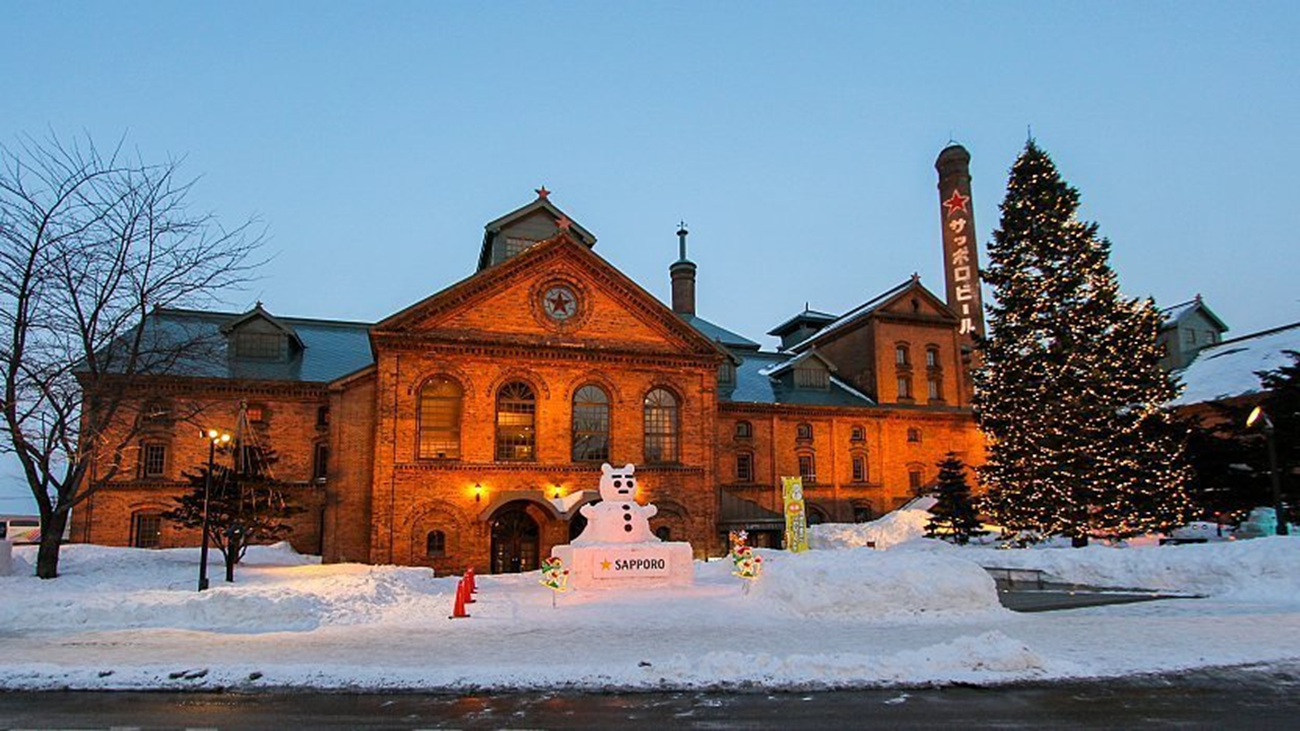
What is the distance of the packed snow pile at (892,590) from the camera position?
14.4m

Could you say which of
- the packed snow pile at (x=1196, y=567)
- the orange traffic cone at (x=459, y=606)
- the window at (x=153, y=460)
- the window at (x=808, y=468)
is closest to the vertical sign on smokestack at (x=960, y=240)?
the window at (x=808, y=468)

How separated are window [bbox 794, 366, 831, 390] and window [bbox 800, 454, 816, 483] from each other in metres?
4.12

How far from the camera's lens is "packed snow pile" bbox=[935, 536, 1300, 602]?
51.2 ft

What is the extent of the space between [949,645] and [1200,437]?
89.0 ft

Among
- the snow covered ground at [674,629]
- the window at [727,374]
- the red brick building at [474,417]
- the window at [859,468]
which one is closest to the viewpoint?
the snow covered ground at [674,629]

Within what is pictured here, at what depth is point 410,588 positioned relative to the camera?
19.4m

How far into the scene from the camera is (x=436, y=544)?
26.1 m

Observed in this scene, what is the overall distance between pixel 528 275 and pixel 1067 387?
1930cm

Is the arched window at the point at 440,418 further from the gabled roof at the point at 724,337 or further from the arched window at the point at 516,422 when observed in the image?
the gabled roof at the point at 724,337

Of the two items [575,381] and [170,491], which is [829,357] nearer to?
[575,381]

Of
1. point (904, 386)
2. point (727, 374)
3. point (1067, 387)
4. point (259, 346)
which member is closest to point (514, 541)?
point (259, 346)

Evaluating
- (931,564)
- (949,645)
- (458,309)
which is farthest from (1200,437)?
(458,309)

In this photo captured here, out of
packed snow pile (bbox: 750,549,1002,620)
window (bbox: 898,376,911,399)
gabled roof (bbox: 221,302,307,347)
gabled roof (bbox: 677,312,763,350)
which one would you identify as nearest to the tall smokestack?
gabled roof (bbox: 677,312,763,350)

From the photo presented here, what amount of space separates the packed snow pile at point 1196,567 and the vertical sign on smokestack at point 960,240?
2859 cm
